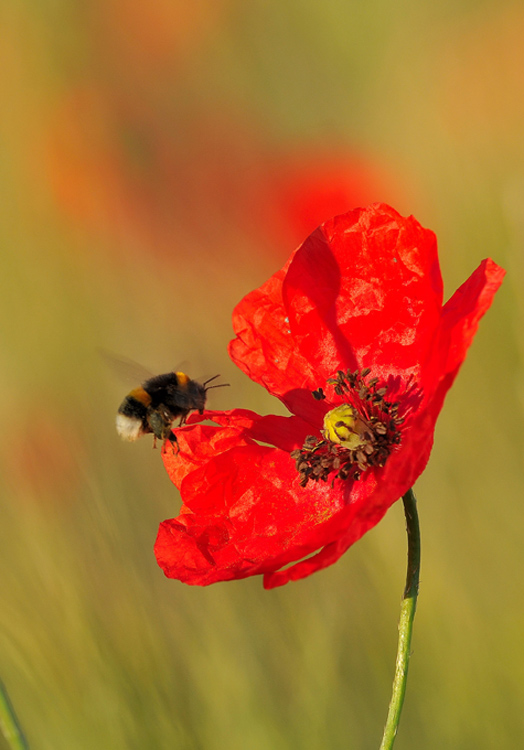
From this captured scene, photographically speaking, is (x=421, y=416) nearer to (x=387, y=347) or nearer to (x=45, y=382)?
(x=387, y=347)

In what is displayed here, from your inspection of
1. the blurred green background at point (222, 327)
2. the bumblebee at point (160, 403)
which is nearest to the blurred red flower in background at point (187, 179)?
the blurred green background at point (222, 327)

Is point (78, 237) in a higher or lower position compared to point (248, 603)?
higher

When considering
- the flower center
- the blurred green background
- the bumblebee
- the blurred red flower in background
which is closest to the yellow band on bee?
the bumblebee

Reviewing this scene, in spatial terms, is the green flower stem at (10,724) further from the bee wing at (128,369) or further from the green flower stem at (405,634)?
the bee wing at (128,369)

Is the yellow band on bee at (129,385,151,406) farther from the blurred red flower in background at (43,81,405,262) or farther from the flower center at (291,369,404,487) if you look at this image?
the blurred red flower in background at (43,81,405,262)

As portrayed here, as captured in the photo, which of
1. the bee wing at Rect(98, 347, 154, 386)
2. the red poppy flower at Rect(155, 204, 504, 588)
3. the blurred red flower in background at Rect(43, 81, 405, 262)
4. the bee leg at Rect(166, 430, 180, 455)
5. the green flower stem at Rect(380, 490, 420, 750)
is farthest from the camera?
the blurred red flower in background at Rect(43, 81, 405, 262)

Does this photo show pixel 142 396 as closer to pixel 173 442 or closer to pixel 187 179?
pixel 173 442

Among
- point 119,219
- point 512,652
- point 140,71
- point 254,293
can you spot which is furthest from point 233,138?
point 512,652

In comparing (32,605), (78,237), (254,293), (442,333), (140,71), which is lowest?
(32,605)
